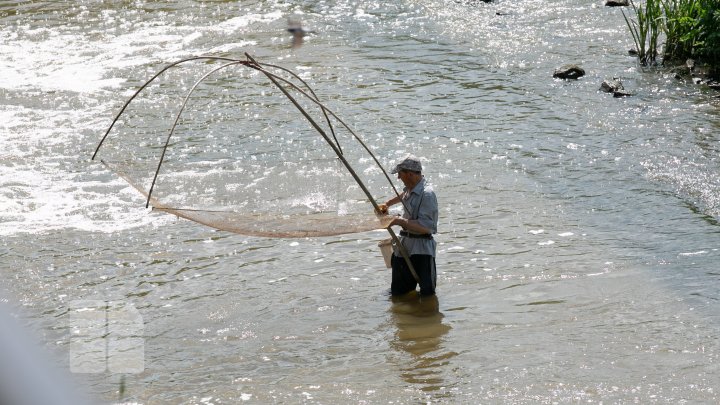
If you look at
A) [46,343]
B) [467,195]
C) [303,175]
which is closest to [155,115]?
[303,175]

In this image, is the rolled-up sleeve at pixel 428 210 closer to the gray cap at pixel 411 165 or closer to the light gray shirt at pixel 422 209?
the light gray shirt at pixel 422 209

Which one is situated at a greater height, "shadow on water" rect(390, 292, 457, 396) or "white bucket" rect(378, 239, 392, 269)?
"white bucket" rect(378, 239, 392, 269)

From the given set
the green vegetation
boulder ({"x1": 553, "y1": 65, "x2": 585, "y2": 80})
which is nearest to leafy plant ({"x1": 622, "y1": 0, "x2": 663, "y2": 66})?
the green vegetation

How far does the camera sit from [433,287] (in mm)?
5816

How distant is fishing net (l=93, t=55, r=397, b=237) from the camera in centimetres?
794

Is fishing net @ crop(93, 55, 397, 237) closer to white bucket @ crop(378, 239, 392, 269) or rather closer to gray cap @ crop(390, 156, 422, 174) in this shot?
white bucket @ crop(378, 239, 392, 269)

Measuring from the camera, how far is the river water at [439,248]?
505cm

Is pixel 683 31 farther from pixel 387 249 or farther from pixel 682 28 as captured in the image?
pixel 387 249

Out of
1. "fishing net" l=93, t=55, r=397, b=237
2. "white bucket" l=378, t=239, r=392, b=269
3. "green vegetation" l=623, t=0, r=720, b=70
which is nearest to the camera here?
"white bucket" l=378, t=239, r=392, b=269

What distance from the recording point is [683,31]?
10930 mm

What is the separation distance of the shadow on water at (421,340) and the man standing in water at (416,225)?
11 centimetres

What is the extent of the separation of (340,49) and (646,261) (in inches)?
275

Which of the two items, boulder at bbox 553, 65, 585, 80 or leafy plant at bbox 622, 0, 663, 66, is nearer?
boulder at bbox 553, 65, 585, 80

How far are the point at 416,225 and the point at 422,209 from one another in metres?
0.11
